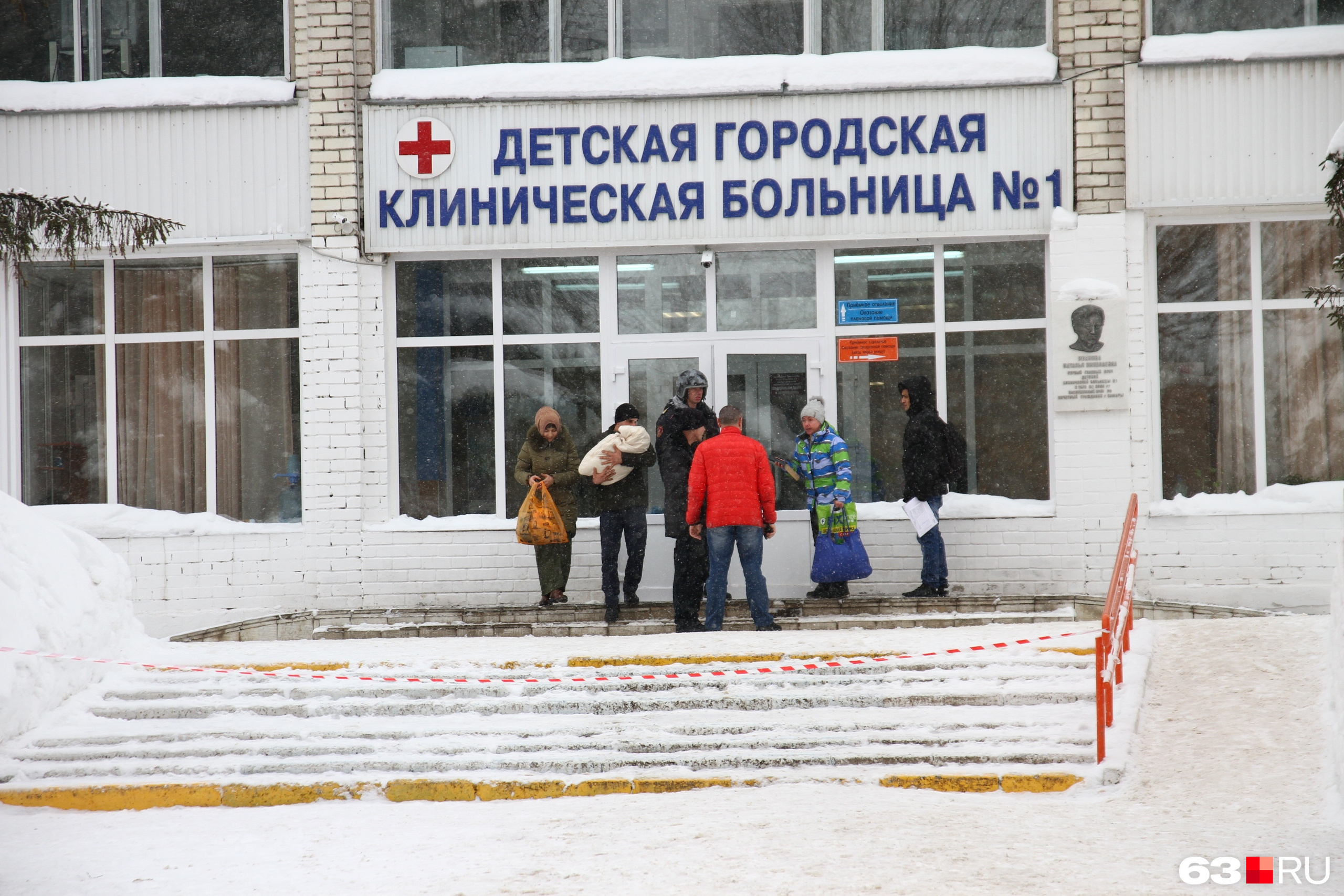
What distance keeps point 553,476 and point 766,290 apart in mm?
2583

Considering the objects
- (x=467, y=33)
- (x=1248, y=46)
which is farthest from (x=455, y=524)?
(x=1248, y=46)

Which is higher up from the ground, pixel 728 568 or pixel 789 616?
pixel 728 568

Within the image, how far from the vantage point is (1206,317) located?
1047 centimetres

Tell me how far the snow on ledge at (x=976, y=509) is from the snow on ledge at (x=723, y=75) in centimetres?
347

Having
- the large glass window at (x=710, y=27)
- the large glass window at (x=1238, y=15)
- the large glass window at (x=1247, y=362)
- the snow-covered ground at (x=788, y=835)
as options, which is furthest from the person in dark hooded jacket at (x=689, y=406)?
the large glass window at (x=1238, y=15)

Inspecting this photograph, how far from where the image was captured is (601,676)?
301 inches

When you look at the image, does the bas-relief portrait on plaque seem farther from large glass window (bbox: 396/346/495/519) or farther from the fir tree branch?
the fir tree branch

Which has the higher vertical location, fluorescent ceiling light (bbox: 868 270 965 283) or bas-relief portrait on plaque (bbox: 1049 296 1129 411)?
fluorescent ceiling light (bbox: 868 270 965 283)

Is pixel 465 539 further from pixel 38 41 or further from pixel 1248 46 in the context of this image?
pixel 1248 46

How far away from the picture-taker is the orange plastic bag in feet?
32.3

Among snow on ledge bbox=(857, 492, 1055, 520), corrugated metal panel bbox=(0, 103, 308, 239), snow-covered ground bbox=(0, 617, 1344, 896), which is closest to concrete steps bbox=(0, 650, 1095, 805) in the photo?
snow-covered ground bbox=(0, 617, 1344, 896)

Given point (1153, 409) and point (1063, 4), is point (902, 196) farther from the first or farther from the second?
point (1153, 409)

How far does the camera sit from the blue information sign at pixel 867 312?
1078cm

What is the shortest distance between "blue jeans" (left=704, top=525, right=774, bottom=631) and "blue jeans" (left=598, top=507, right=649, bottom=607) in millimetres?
883
